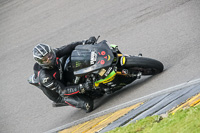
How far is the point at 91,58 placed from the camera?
233 inches

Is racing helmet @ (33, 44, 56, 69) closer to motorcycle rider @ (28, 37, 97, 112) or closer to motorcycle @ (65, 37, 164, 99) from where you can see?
motorcycle rider @ (28, 37, 97, 112)

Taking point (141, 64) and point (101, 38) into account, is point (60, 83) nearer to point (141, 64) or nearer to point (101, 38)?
point (141, 64)

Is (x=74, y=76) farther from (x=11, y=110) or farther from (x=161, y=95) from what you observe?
(x=11, y=110)

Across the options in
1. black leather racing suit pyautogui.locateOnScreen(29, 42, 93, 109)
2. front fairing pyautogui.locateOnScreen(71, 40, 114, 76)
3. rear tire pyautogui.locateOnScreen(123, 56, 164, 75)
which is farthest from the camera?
black leather racing suit pyautogui.locateOnScreen(29, 42, 93, 109)

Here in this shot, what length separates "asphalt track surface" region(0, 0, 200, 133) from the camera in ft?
21.7

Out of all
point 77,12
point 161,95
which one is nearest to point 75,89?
point 161,95

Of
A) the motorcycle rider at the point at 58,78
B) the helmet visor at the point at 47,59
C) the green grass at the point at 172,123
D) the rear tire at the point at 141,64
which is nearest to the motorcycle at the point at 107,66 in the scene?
the rear tire at the point at 141,64

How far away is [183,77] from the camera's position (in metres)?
5.91

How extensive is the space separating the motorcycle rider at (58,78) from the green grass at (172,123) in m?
2.11

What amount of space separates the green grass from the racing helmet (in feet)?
7.77

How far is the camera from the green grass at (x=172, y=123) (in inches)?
140

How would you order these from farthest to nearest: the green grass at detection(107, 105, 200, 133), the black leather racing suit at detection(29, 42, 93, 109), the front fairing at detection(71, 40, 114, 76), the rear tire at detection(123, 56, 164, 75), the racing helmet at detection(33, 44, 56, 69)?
the black leather racing suit at detection(29, 42, 93, 109), the racing helmet at detection(33, 44, 56, 69), the rear tire at detection(123, 56, 164, 75), the front fairing at detection(71, 40, 114, 76), the green grass at detection(107, 105, 200, 133)

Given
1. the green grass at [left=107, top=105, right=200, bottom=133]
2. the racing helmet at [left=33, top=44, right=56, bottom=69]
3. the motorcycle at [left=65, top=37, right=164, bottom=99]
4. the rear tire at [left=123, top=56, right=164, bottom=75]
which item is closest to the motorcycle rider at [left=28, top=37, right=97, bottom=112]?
the racing helmet at [left=33, top=44, right=56, bottom=69]

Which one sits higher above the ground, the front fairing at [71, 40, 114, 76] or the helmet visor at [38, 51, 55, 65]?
the helmet visor at [38, 51, 55, 65]
